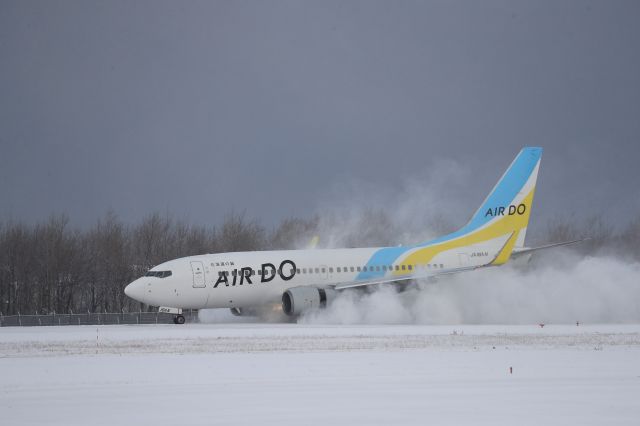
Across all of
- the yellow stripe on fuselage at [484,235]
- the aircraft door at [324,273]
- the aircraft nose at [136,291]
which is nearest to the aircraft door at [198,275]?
the aircraft nose at [136,291]

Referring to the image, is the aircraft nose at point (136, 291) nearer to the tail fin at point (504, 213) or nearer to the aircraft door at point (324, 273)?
the aircraft door at point (324, 273)

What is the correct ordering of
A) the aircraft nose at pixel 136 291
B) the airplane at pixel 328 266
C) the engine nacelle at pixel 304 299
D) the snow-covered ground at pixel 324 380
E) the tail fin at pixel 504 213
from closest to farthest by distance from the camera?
the snow-covered ground at pixel 324 380, the aircraft nose at pixel 136 291, the engine nacelle at pixel 304 299, the airplane at pixel 328 266, the tail fin at pixel 504 213

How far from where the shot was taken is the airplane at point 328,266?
49750 mm

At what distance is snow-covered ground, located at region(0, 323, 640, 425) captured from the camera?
16.5m

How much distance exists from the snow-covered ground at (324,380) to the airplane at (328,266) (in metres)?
13.6

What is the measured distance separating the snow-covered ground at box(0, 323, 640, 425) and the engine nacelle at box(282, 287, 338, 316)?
13.2 metres

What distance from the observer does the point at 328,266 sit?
53656 millimetres

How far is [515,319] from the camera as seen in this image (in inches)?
1932

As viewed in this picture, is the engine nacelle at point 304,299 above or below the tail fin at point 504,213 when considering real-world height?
below

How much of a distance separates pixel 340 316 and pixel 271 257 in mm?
5547

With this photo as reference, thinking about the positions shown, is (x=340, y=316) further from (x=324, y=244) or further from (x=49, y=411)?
(x=324, y=244)

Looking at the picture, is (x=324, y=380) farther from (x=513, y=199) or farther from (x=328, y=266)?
(x=513, y=199)

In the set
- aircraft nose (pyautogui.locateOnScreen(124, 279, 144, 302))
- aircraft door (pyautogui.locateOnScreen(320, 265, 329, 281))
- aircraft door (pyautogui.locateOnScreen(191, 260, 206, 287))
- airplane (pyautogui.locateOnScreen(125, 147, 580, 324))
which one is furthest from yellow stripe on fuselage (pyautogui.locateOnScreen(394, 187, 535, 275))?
aircraft nose (pyautogui.locateOnScreen(124, 279, 144, 302))

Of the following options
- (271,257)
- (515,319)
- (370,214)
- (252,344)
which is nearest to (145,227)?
(370,214)
